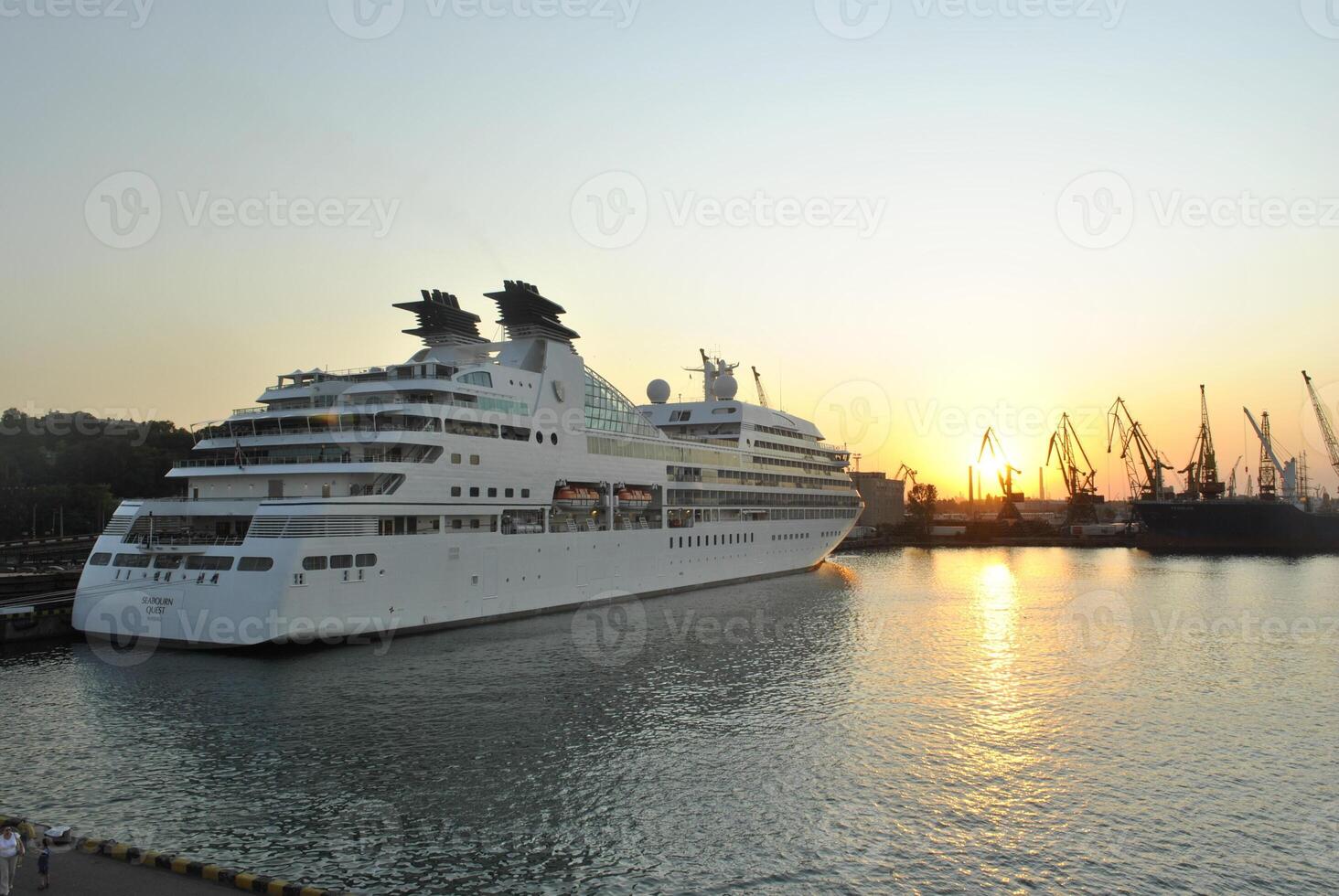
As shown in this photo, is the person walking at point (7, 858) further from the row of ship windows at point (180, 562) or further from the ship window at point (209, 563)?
the ship window at point (209, 563)

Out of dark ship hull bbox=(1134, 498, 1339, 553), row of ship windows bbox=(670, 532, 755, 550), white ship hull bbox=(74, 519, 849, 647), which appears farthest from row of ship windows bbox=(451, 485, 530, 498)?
dark ship hull bbox=(1134, 498, 1339, 553)

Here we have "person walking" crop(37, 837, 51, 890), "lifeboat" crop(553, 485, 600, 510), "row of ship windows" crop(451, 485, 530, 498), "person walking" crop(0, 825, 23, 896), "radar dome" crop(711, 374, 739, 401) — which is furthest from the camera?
"radar dome" crop(711, 374, 739, 401)

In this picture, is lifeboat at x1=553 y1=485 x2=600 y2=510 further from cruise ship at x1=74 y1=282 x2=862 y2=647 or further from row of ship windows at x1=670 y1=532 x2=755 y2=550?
row of ship windows at x1=670 y1=532 x2=755 y2=550

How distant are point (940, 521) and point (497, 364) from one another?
171m

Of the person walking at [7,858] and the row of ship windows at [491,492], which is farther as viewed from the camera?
the row of ship windows at [491,492]

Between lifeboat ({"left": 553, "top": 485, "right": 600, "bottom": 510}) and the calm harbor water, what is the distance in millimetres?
7776

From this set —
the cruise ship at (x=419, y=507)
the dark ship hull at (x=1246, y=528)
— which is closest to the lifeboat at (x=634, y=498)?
the cruise ship at (x=419, y=507)

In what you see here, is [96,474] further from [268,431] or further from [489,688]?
[489,688]

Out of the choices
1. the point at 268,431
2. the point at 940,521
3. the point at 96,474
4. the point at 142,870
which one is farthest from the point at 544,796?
the point at 940,521

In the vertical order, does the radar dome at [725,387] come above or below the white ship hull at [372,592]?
above

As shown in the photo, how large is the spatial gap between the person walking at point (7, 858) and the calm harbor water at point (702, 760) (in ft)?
12.8

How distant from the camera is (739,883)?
16203 millimetres

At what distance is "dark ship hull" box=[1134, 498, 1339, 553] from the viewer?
4727 inches

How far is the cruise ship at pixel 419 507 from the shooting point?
109 feet
